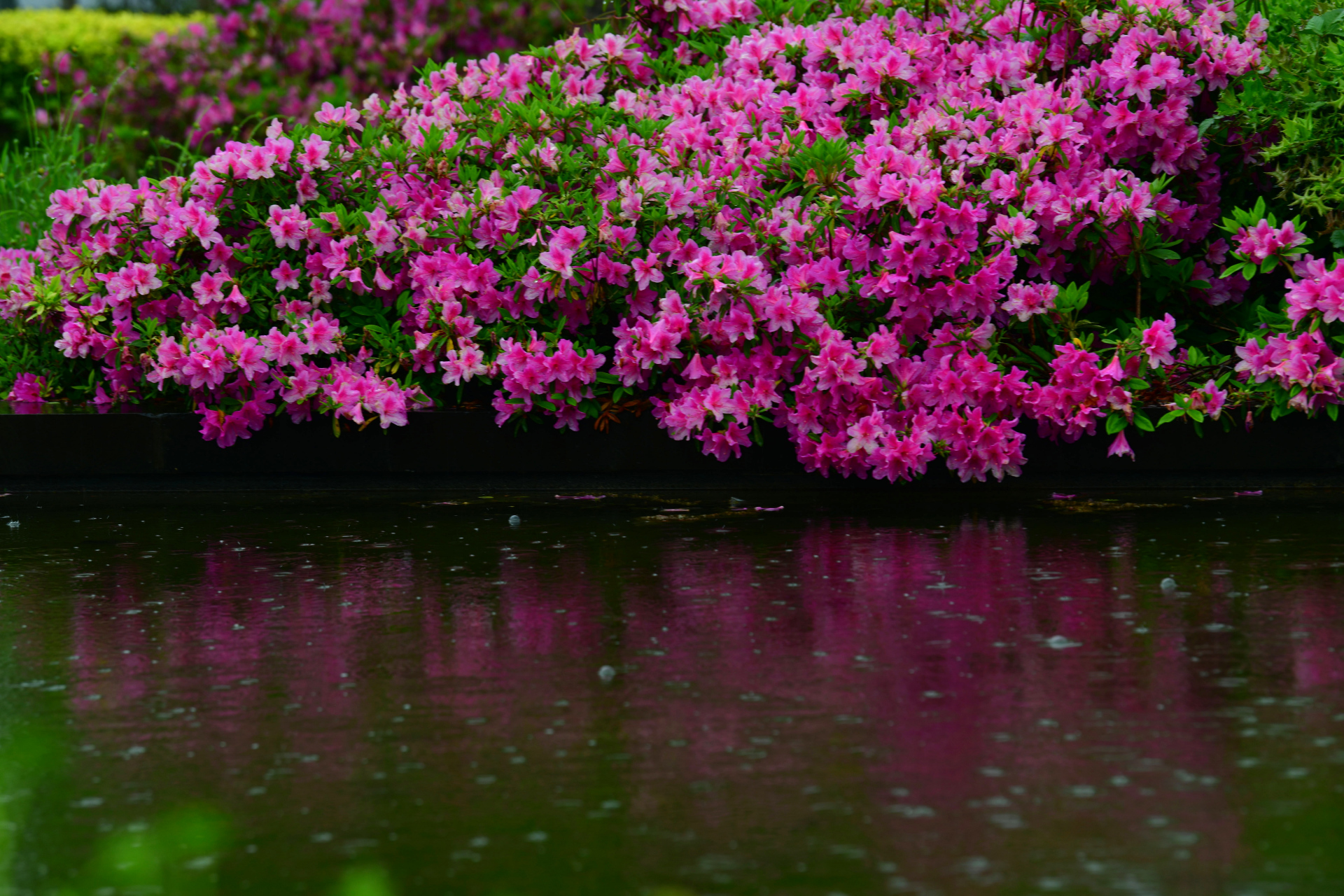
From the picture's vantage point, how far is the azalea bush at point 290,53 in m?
15.4

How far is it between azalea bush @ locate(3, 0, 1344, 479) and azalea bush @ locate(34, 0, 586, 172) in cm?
792

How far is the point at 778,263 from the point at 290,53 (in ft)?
32.1

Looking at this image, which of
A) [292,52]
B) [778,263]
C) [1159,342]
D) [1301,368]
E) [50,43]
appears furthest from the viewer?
[50,43]

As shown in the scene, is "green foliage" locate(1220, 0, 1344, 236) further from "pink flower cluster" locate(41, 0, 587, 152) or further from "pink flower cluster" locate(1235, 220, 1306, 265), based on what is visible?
"pink flower cluster" locate(41, 0, 587, 152)

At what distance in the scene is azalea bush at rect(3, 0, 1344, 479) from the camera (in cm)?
657

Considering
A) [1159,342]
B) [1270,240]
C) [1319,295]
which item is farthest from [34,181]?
[1319,295]

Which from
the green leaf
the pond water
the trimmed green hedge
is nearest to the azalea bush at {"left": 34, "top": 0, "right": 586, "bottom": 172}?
the trimmed green hedge

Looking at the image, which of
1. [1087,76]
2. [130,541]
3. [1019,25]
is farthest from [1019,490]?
[130,541]

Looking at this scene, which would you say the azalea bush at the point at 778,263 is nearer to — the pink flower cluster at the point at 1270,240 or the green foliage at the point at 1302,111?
the pink flower cluster at the point at 1270,240

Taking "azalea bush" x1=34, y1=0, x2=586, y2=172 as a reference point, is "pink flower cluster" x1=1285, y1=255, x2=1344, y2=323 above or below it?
below

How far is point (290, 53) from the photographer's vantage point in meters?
15.6

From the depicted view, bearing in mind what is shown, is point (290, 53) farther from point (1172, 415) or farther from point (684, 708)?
point (684, 708)

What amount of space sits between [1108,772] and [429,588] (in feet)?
Answer: 7.83

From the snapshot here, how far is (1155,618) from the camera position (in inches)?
170
